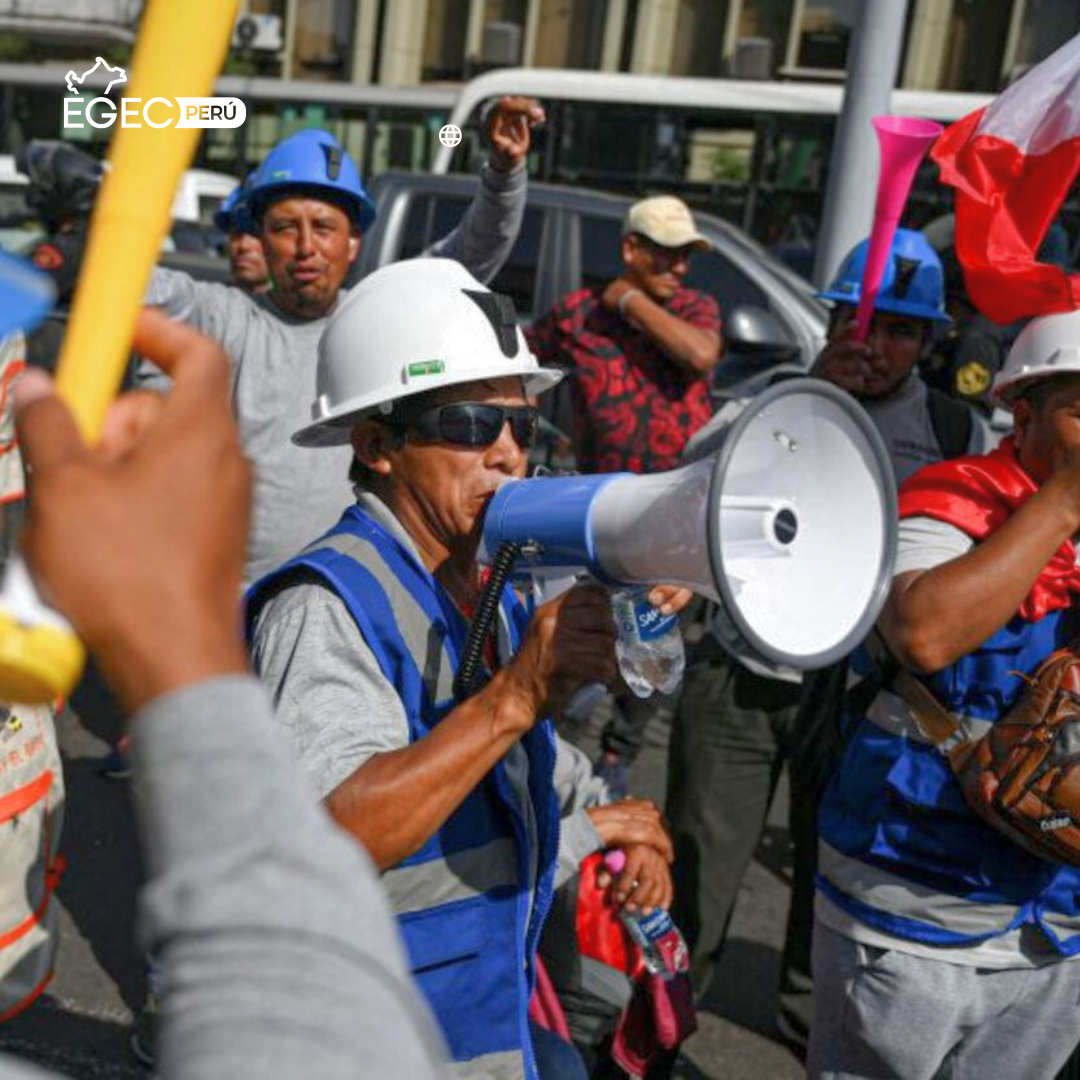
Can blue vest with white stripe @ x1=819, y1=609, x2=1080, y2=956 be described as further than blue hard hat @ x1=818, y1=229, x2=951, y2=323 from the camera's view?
No

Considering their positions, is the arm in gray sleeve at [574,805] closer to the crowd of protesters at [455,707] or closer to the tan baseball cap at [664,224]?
the crowd of protesters at [455,707]

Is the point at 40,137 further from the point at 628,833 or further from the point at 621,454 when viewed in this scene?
the point at 628,833

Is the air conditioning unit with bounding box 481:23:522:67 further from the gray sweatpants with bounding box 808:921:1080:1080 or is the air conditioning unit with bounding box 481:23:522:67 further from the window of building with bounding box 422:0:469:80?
the gray sweatpants with bounding box 808:921:1080:1080

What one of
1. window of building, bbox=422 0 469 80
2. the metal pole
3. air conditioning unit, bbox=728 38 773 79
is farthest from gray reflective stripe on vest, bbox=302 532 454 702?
window of building, bbox=422 0 469 80

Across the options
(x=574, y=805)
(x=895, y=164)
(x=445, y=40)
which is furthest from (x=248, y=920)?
(x=445, y=40)

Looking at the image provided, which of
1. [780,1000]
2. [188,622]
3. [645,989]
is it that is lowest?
[780,1000]

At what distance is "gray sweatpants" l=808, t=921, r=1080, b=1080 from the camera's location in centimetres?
255

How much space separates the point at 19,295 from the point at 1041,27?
24548 mm

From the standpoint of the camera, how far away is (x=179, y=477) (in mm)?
893

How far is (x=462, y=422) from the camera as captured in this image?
218cm

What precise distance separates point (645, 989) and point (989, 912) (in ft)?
1.82

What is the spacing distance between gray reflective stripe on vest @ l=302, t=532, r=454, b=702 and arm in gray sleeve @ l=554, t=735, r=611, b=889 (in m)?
0.32

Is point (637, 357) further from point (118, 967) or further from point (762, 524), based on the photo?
point (762, 524)

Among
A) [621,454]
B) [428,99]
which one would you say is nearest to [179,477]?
[621,454]
